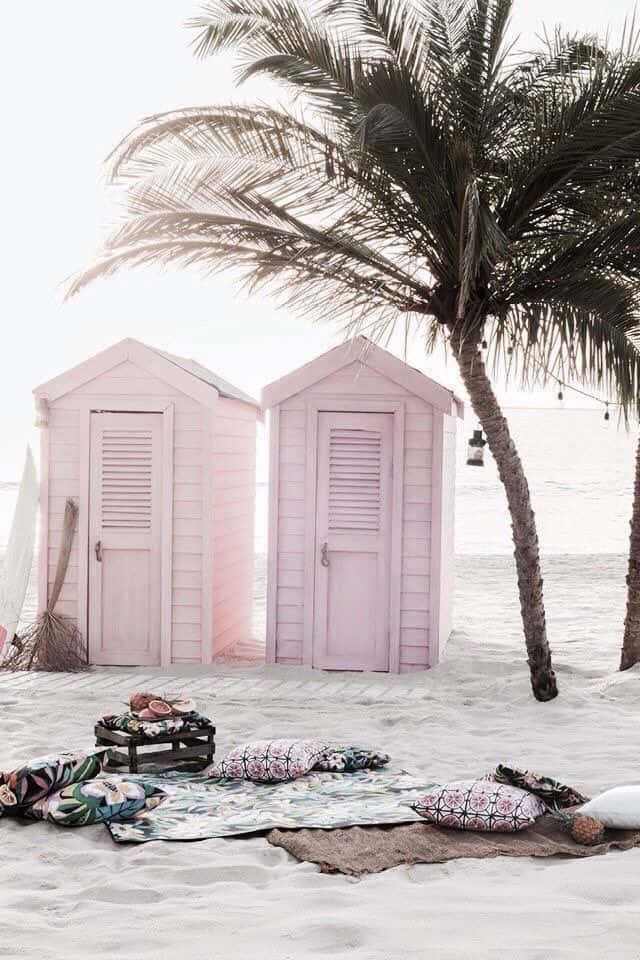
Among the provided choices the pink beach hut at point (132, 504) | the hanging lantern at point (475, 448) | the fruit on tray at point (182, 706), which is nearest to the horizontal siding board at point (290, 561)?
the pink beach hut at point (132, 504)

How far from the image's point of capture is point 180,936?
11.4 ft

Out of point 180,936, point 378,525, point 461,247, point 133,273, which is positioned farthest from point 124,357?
point 180,936

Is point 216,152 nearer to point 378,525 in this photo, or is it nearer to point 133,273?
point 133,273

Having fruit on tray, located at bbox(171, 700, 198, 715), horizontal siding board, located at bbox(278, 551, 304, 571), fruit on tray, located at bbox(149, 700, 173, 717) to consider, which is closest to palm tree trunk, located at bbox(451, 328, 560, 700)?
horizontal siding board, located at bbox(278, 551, 304, 571)

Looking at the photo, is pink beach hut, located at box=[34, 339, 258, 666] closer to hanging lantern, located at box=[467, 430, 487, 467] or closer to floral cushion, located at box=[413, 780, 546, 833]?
hanging lantern, located at box=[467, 430, 487, 467]

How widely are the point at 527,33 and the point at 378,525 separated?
365 cm

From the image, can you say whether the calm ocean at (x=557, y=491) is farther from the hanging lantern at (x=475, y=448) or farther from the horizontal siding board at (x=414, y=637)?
the horizontal siding board at (x=414, y=637)

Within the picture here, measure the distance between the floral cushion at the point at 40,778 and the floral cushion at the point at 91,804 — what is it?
0.04 m

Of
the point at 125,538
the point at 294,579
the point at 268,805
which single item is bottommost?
the point at 268,805

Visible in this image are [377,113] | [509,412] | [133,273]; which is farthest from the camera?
[509,412]

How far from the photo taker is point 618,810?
457cm

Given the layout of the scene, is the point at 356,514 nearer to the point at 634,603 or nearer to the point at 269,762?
the point at 634,603

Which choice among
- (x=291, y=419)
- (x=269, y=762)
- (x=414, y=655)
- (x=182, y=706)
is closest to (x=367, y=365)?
(x=291, y=419)

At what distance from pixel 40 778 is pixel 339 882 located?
1542 mm
